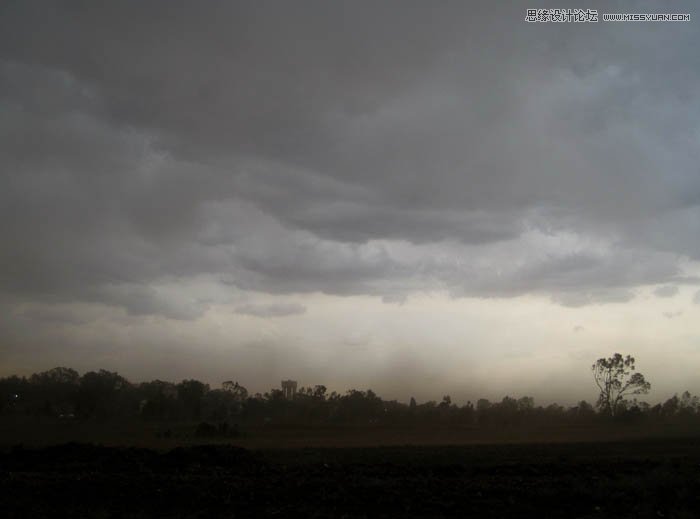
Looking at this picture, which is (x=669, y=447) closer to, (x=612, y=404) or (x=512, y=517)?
(x=512, y=517)

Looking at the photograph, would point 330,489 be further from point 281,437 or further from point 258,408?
point 258,408

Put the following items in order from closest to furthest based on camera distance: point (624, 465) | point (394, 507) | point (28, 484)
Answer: point (394, 507), point (28, 484), point (624, 465)

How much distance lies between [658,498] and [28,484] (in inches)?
785

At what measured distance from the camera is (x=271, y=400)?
142 metres

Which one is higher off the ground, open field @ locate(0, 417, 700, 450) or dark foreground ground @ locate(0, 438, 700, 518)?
dark foreground ground @ locate(0, 438, 700, 518)

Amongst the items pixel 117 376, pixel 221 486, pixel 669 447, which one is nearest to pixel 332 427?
pixel 669 447

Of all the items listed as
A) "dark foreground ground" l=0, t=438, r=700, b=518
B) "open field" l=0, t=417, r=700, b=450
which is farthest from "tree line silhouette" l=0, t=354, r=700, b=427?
"dark foreground ground" l=0, t=438, r=700, b=518

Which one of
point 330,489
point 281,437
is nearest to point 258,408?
point 281,437

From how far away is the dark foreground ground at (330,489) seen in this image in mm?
17047

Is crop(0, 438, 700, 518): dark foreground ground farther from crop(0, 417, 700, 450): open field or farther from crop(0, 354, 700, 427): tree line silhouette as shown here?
crop(0, 354, 700, 427): tree line silhouette

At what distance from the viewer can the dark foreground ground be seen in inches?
671

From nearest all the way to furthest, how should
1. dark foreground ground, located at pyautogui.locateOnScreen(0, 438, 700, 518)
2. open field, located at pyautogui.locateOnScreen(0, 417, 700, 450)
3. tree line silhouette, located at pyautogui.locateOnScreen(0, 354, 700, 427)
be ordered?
dark foreground ground, located at pyautogui.locateOnScreen(0, 438, 700, 518) → open field, located at pyautogui.locateOnScreen(0, 417, 700, 450) → tree line silhouette, located at pyautogui.locateOnScreen(0, 354, 700, 427)

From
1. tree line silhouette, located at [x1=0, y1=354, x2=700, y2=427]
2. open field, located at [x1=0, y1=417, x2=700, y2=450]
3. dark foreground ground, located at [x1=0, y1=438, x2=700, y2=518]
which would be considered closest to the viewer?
dark foreground ground, located at [x1=0, y1=438, x2=700, y2=518]

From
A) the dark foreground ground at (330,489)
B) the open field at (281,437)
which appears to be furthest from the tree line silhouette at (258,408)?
the dark foreground ground at (330,489)
